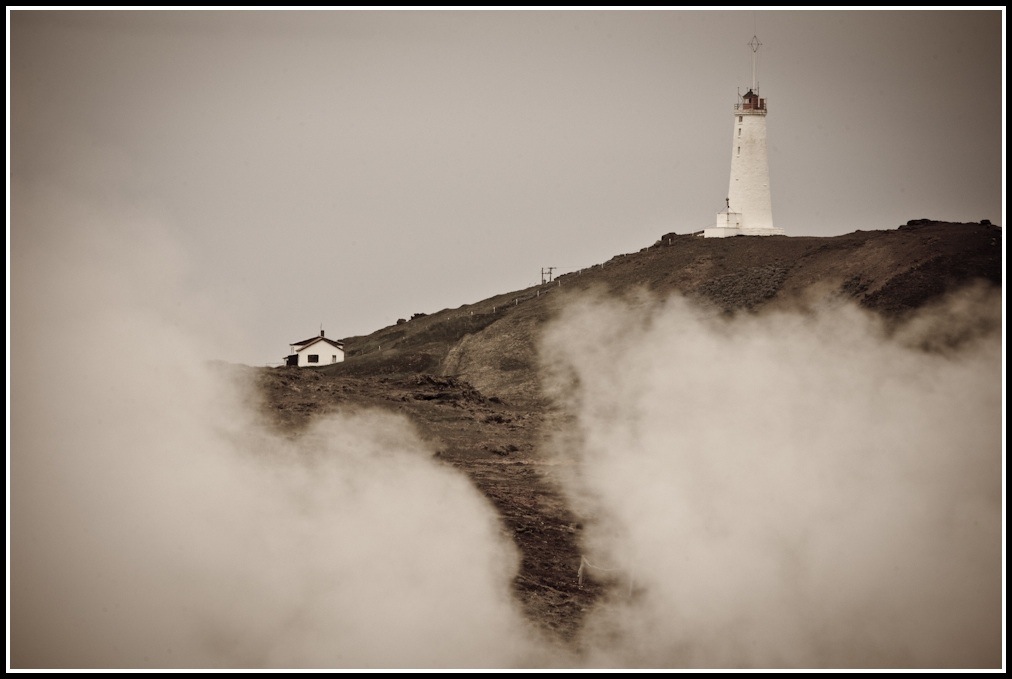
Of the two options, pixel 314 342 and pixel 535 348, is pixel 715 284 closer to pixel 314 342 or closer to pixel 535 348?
pixel 535 348

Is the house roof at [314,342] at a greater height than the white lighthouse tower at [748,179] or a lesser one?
lesser

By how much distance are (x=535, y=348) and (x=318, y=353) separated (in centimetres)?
1654

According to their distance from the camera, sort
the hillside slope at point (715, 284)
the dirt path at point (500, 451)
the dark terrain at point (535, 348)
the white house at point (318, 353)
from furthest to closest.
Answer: the white house at point (318, 353)
the hillside slope at point (715, 284)
the dark terrain at point (535, 348)
the dirt path at point (500, 451)

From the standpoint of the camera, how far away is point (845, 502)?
90.0 ft

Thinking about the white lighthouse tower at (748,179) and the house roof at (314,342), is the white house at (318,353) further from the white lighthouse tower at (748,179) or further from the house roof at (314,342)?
the white lighthouse tower at (748,179)

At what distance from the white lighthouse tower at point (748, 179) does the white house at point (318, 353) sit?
22.5m

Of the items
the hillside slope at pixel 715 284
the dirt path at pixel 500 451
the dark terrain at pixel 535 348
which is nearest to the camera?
the dirt path at pixel 500 451

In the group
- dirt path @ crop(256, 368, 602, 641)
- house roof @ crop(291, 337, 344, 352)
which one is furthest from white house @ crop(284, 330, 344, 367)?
dirt path @ crop(256, 368, 602, 641)

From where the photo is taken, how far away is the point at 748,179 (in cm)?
7769

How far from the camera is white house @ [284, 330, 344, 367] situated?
74.0 meters

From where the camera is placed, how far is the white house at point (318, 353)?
74000 mm

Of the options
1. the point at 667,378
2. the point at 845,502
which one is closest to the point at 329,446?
the point at 845,502

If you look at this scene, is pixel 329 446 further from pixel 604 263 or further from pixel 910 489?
pixel 604 263

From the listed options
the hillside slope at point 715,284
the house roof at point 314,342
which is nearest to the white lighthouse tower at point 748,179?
the hillside slope at point 715,284
